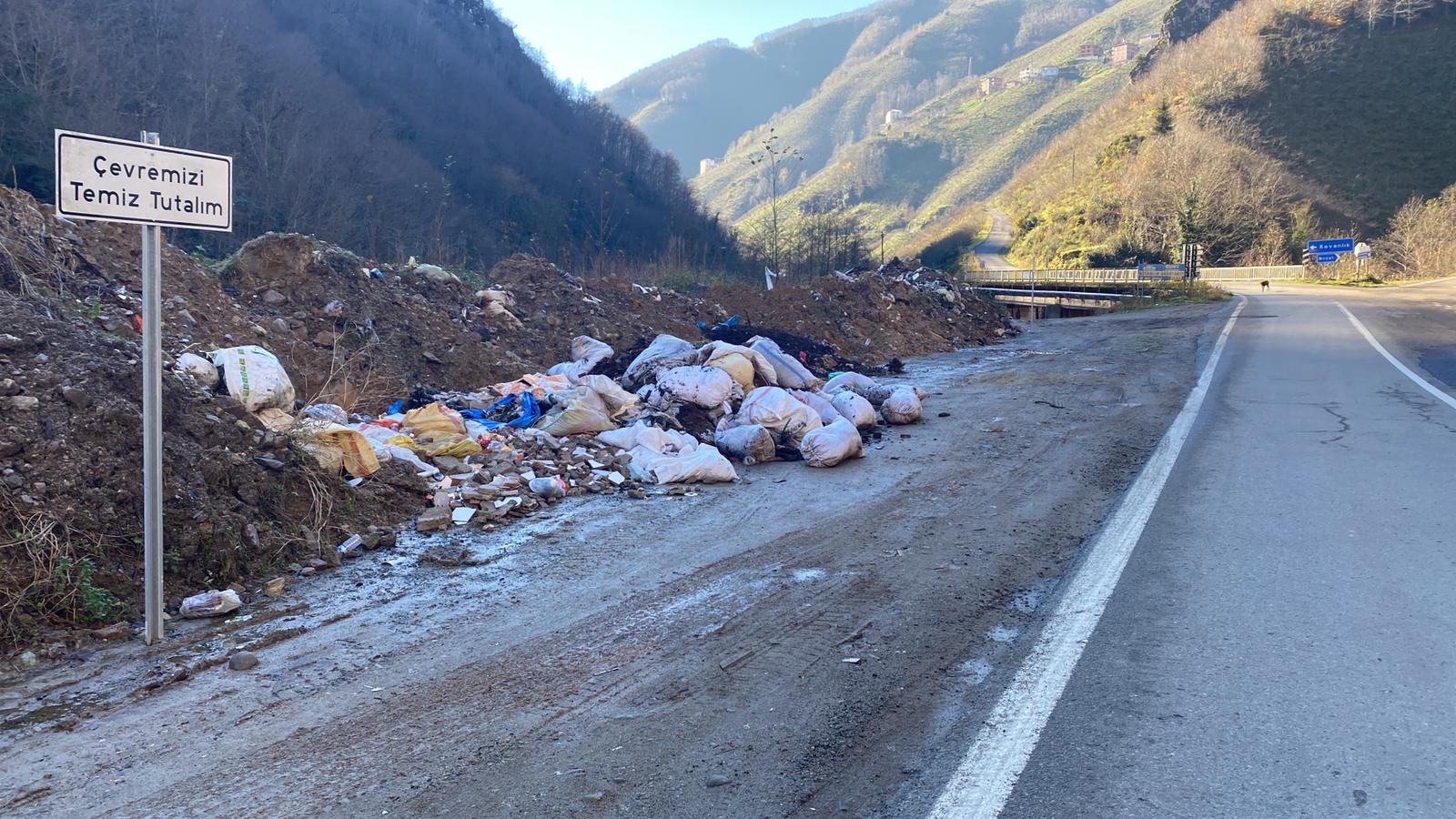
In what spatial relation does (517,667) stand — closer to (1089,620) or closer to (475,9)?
(1089,620)

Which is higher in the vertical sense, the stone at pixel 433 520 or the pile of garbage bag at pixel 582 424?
the pile of garbage bag at pixel 582 424

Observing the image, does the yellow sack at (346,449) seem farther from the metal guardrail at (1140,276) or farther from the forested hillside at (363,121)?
the metal guardrail at (1140,276)

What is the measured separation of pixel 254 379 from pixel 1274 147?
7303cm

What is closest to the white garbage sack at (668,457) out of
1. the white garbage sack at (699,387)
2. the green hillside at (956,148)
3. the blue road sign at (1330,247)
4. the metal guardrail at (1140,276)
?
the white garbage sack at (699,387)

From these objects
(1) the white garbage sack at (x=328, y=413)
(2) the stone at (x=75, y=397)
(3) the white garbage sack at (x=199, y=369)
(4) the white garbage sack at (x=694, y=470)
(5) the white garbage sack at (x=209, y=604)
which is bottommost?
(5) the white garbage sack at (x=209, y=604)

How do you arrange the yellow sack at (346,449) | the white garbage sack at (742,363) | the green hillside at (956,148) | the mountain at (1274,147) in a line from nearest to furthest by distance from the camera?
the yellow sack at (346,449) < the white garbage sack at (742,363) < the mountain at (1274,147) < the green hillside at (956,148)

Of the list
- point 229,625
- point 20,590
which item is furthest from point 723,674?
point 20,590

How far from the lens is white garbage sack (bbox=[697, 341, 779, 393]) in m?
10.3

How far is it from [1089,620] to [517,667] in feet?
8.55

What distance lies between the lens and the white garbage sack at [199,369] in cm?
689

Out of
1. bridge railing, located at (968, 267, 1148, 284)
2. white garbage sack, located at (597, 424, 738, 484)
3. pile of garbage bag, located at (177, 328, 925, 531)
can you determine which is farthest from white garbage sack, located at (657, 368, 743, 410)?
bridge railing, located at (968, 267, 1148, 284)

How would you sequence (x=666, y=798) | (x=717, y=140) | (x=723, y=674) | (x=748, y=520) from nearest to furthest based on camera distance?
1. (x=666, y=798)
2. (x=723, y=674)
3. (x=748, y=520)
4. (x=717, y=140)

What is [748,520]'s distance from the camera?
6453mm

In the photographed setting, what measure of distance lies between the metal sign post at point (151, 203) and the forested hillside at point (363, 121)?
827 inches
